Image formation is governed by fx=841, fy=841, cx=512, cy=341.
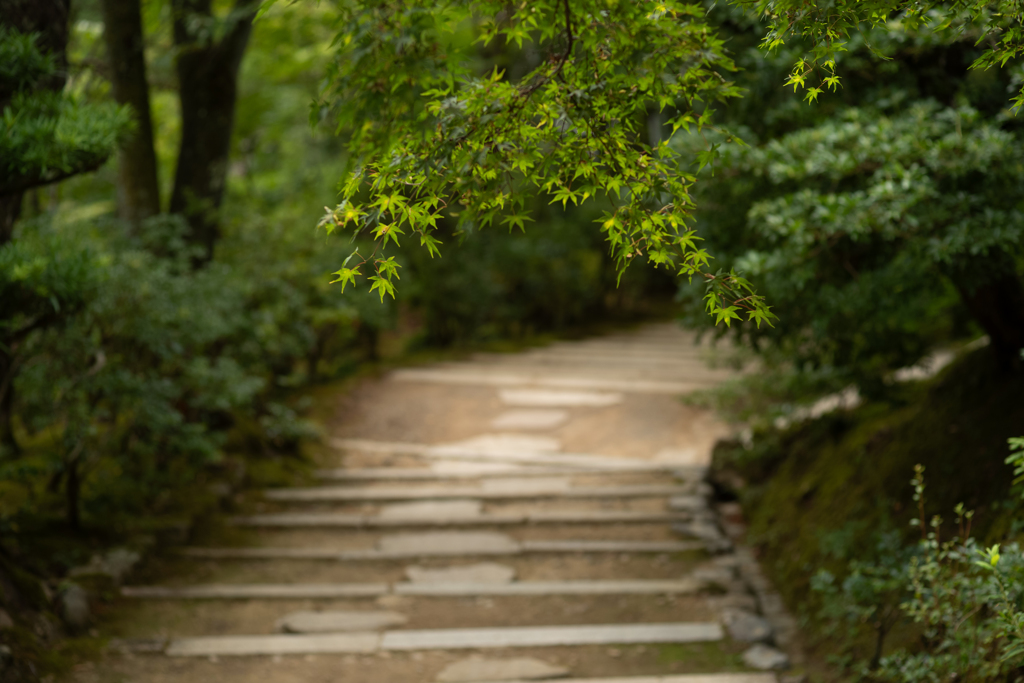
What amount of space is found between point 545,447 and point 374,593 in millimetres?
3157

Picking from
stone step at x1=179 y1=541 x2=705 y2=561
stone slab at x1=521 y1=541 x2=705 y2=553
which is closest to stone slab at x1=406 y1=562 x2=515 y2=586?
stone step at x1=179 y1=541 x2=705 y2=561

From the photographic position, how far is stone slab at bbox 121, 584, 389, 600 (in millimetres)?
4746

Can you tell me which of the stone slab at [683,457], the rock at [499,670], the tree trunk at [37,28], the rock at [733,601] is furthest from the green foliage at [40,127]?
the stone slab at [683,457]

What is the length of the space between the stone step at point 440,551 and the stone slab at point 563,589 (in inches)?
19.5

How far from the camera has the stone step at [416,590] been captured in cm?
481

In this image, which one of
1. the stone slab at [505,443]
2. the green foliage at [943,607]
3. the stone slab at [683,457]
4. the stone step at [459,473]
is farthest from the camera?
the stone slab at [505,443]

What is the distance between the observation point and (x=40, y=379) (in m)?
4.57

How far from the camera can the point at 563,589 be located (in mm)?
4883

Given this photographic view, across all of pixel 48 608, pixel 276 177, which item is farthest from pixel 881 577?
pixel 276 177

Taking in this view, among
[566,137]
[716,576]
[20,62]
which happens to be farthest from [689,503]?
[20,62]

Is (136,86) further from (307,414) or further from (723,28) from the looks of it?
(723,28)

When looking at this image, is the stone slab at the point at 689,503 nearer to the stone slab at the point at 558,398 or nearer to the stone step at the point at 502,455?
the stone step at the point at 502,455

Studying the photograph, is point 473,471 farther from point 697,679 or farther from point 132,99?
point 132,99

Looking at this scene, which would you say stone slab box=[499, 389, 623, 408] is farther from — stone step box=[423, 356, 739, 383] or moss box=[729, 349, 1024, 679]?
moss box=[729, 349, 1024, 679]
